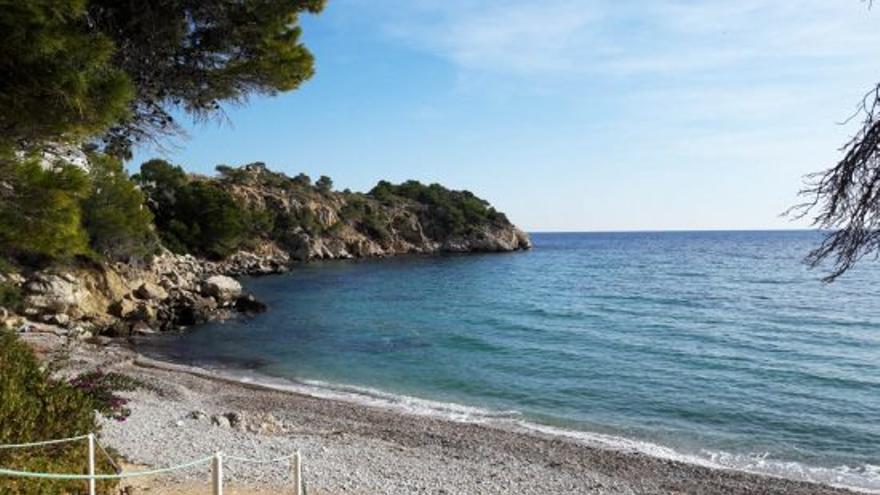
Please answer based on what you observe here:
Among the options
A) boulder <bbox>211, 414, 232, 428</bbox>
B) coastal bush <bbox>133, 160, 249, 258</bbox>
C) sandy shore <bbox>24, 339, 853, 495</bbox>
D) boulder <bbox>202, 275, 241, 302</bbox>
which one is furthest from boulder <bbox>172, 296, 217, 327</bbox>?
coastal bush <bbox>133, 160, 249, 258</bbox>

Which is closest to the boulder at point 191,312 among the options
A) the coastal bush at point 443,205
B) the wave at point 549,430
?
the wave at point 549,430

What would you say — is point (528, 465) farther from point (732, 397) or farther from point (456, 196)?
point (456, 196)

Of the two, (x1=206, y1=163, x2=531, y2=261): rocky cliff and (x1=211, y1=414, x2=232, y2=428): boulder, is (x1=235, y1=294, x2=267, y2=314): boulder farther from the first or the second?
(x1=206, y1=163, x2=531, y2=261): rocky cliff

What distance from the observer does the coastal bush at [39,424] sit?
24.8 ft

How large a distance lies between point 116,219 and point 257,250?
41264mm

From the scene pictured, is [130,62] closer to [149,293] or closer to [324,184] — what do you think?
[149,293]

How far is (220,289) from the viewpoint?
4050 cm

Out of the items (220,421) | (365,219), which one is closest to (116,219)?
(220,421)

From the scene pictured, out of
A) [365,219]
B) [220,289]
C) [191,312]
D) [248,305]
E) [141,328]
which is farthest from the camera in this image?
[365,219]

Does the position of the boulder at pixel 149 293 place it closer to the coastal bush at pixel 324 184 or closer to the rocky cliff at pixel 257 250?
the rocky cliff at pixel 257 250

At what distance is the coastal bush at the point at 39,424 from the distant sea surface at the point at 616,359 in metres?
11.5

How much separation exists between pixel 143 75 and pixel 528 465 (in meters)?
9.88

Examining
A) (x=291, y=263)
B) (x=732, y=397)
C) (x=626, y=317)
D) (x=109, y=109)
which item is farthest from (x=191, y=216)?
(x=109, y=109)

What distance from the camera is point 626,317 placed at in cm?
3766
